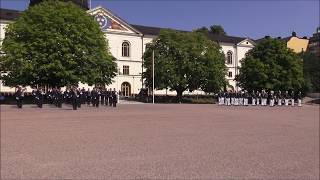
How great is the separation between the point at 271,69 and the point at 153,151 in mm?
52176

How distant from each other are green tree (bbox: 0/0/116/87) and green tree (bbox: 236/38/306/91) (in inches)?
→ 918

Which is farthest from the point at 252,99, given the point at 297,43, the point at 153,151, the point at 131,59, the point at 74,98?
the point at 297,43

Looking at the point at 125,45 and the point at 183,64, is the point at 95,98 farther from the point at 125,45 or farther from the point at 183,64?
the point at 125,45

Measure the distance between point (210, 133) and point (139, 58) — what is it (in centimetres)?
6088

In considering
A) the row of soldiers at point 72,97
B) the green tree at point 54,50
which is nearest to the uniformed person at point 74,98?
the row of soldiers at point 72,97

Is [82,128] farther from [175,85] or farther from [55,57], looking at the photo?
[175,85]

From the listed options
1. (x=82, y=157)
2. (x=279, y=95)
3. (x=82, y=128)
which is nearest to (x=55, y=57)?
(x=279, y=95)

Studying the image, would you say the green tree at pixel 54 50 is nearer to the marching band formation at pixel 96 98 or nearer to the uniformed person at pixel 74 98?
the marching band formation at pixel 96 98

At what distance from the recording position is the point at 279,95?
154 feet

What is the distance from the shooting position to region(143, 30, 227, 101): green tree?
178 feet

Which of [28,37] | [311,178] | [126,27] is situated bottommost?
[311,178]

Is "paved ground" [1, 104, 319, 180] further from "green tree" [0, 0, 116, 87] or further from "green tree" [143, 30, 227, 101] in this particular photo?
"green tree" [143, 30, 227, 101]

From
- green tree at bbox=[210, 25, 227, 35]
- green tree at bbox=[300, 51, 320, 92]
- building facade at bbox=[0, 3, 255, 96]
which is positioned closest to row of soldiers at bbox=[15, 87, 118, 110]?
building facade at bbox=[0, 3, 255, 96]

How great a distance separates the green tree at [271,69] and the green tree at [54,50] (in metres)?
23.3
